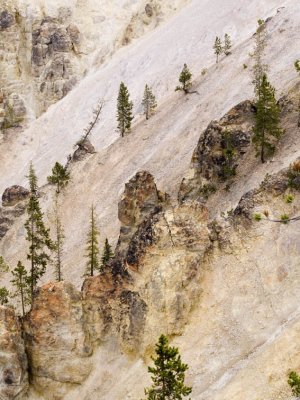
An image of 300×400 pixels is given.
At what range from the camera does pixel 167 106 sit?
80.4 meters

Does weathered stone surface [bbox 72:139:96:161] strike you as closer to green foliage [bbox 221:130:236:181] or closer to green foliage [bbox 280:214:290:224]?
green foliage [bbox 221:130:236:181]

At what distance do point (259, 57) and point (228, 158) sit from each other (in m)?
26.0

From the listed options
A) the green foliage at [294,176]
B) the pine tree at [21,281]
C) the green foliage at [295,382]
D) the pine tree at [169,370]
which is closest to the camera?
the pine tree at [169,370]

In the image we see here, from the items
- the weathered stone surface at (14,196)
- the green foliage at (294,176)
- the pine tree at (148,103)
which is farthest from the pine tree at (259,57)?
the weathered stone surface at (14,196)

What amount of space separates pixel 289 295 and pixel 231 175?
2109 centimetres

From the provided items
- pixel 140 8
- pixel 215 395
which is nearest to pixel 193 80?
pixel 140 8

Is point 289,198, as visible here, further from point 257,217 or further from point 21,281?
point 21,281

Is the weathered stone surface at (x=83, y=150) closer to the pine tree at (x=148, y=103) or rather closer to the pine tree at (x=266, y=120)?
the pine tree at (x=148, y=103)

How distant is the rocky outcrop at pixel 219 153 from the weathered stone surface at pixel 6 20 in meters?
93.1

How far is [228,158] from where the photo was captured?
164 ft

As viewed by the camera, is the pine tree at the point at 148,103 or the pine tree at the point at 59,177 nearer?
the pine tree at the point at 59,177

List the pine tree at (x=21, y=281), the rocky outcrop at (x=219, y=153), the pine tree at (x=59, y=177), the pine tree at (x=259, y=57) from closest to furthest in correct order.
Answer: the pine tree at (x=21, y=281)
the rocky outcrop at (x=219, y=153)
the pine tree at (x=259, y=57)
the pine tree at (x=59, y=177)

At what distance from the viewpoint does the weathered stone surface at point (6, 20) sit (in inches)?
4904

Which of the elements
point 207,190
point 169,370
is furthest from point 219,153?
point 169,370
